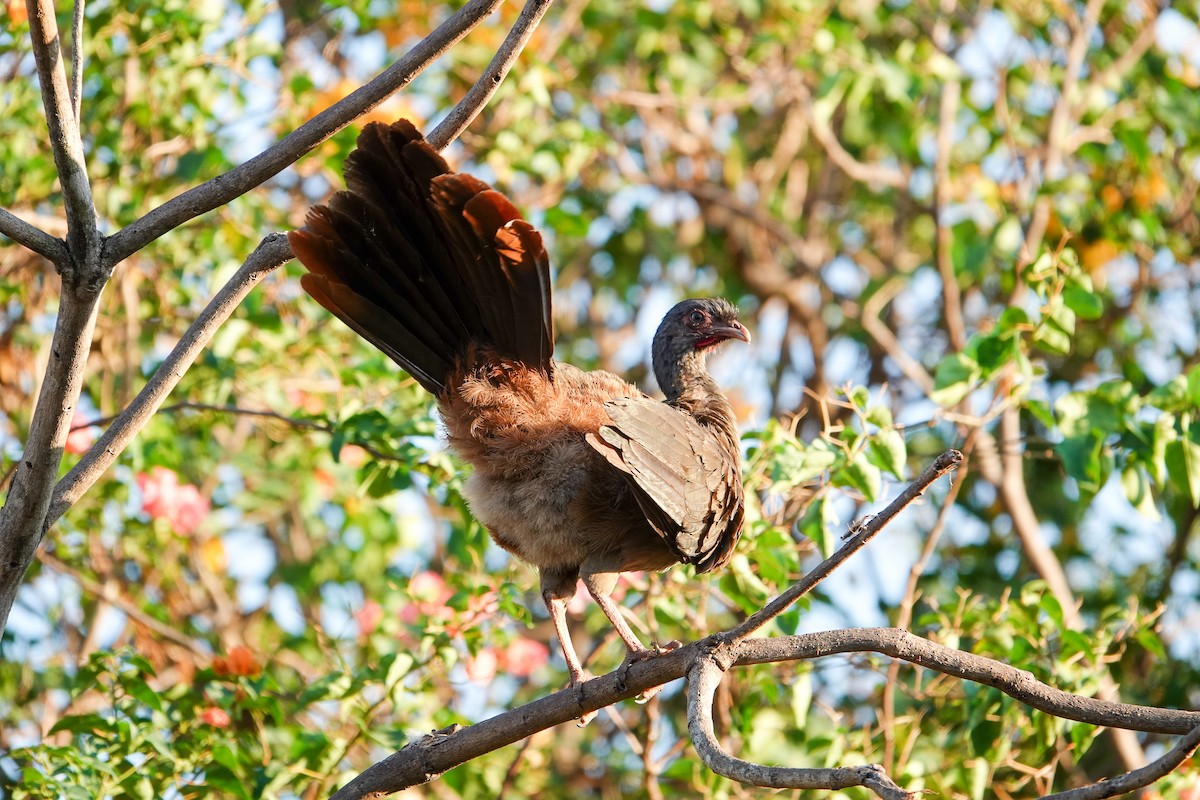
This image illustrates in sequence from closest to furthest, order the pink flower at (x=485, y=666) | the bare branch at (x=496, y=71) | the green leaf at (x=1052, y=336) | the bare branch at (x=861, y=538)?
the bare branch at (x=861, y=538) < the bare branch at (x=496, y=71) < the green leaf at (x=1052, y=336) < the pink flower at (x=485, y=666)

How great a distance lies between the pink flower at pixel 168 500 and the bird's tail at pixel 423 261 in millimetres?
1938

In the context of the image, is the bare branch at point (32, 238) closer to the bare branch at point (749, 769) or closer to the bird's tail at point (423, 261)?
the bird's tail at point (423, 261)

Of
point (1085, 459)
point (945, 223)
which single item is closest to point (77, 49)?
point (1085, 459)

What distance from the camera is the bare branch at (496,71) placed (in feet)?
8.86

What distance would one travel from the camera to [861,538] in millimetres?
2172

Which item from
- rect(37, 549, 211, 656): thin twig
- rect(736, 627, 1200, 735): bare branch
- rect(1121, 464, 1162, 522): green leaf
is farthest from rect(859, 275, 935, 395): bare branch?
rect(736, 627, 1200, 735): bare branch

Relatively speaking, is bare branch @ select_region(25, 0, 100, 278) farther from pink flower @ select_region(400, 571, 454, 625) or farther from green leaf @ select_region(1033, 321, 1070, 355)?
green leaf @ select_region(1033, 321, 1070, 355)

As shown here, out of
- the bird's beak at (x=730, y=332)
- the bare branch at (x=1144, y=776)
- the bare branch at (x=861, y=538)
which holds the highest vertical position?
the bird's beak at (x=730, y=332)

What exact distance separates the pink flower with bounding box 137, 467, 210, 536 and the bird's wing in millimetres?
2404

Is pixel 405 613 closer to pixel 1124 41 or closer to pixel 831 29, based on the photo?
pixel 831 29

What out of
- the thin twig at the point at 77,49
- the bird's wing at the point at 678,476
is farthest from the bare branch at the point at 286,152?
the bird's wing at the point at 678,476

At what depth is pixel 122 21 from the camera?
463cm

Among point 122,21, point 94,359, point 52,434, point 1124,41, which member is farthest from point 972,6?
point 52,434

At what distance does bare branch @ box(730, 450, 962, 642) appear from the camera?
2.08 meters
